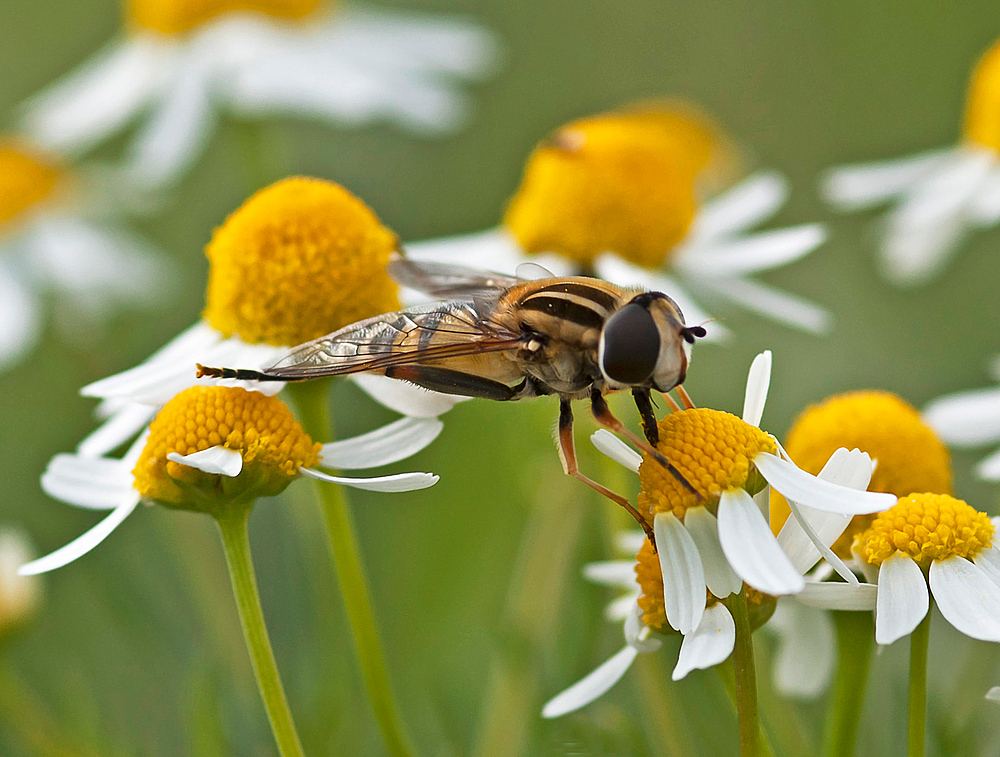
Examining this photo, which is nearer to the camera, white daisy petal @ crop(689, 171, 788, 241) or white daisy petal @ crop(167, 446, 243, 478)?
white daisy petal @ crop(167, 446, 243, 478)

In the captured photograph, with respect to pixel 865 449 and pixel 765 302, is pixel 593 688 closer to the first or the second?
pixel 865 449

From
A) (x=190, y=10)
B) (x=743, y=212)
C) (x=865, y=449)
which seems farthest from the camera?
(x=190, y=10)

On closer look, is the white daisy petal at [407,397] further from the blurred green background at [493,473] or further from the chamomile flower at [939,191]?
the chamomile flower at [939,191]

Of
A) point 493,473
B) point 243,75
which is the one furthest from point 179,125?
point 493,473

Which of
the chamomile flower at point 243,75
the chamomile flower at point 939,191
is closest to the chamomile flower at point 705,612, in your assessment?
the chamomile flower at point 939,191

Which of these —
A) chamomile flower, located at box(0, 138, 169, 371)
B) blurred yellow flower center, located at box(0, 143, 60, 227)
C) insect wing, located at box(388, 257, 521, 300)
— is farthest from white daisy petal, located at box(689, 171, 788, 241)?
blurred yellow flower center, located at box(0, 143, 60, 227)

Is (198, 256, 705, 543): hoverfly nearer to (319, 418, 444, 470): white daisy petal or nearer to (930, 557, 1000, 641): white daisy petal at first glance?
(319, 418, 444, 470): white daisy petal
